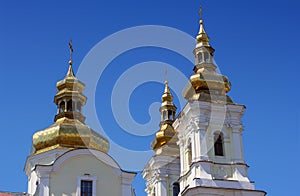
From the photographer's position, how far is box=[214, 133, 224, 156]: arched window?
28266 mm

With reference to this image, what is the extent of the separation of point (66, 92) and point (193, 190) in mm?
8246

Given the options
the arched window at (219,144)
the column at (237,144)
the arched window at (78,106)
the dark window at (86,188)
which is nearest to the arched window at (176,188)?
the arched window at (219,144)

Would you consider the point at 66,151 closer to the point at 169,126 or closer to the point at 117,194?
the point at 117,194

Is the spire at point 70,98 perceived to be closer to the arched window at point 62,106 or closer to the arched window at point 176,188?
the arched window at point 62,106

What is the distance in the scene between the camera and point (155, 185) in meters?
32.2

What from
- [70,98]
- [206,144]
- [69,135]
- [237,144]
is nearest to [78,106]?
[70,98]

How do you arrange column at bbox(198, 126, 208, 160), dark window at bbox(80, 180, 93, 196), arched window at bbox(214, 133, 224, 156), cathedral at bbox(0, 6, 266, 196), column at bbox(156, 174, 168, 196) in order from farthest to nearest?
column at bbox(156, 174, 168, 196) → arched window at bbox(214, 133, 224, 156) → column at bbox(198, 126, 208, 160) → cathedral at bbox(0, 6, 266, 196) → dark window at bbox(80, 180, 93, 196)

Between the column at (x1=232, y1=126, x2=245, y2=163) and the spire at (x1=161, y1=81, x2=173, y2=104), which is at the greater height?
the spire at (x1=161, y1=81, x2=173, y2=104)

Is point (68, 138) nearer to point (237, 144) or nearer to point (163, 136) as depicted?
point (237, 144)

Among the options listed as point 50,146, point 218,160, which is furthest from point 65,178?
point 218,160

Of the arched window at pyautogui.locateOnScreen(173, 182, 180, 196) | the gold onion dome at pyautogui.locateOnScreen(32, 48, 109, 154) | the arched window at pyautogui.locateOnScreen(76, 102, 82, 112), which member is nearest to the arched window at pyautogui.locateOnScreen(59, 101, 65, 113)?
the gold onion dome at pyautogui.locateOnScreen(32, 48, 109, 154)

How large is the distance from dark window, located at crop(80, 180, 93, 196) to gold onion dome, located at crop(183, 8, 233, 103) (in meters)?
7.54

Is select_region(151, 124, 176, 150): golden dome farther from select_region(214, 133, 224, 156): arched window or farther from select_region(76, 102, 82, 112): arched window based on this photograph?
select_region(76, 102, 82, 112): arched window

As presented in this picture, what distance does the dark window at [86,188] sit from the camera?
23.4 meters
